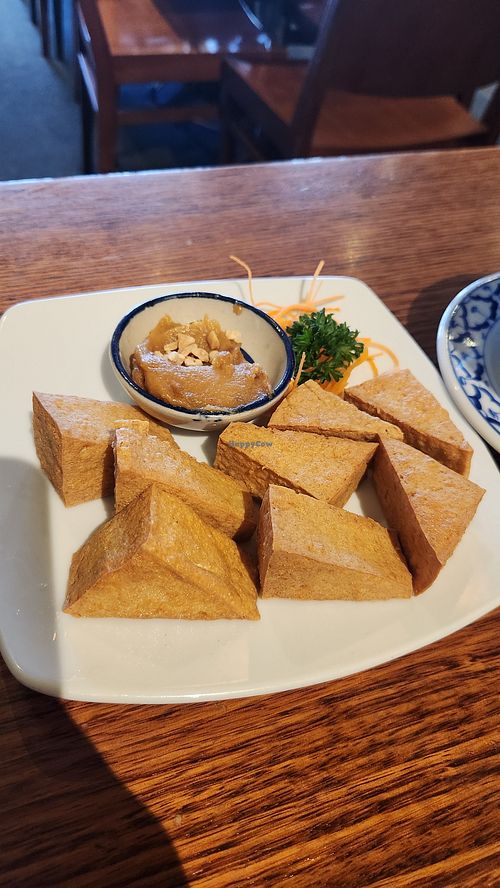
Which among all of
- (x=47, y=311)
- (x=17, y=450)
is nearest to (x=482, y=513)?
(x=17, y=450)

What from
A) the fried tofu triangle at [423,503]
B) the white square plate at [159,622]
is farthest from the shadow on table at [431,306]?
the fried tofu triangle at [423,503]

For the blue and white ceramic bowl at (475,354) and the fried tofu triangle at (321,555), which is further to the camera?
the blue and white ceramic bowl at (475,354)

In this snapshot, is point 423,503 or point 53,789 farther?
point 423,503

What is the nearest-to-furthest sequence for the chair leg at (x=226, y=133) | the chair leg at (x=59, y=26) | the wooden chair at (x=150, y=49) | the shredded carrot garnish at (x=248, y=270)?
the shredded carrot garnish at (x=248, y=270)
the wooden chair at (x=150, y=49)
the chair leg at (x=226, y=133)
the chair leg at (x=59, y=26)

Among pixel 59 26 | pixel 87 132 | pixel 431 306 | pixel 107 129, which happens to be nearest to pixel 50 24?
pixel 59 26

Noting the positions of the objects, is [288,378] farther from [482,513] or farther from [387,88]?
[387,88]

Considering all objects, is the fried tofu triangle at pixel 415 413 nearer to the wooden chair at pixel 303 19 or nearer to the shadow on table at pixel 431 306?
the shadow on table at pixel 431 306

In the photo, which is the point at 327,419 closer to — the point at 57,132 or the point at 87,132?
the point at 87,132
